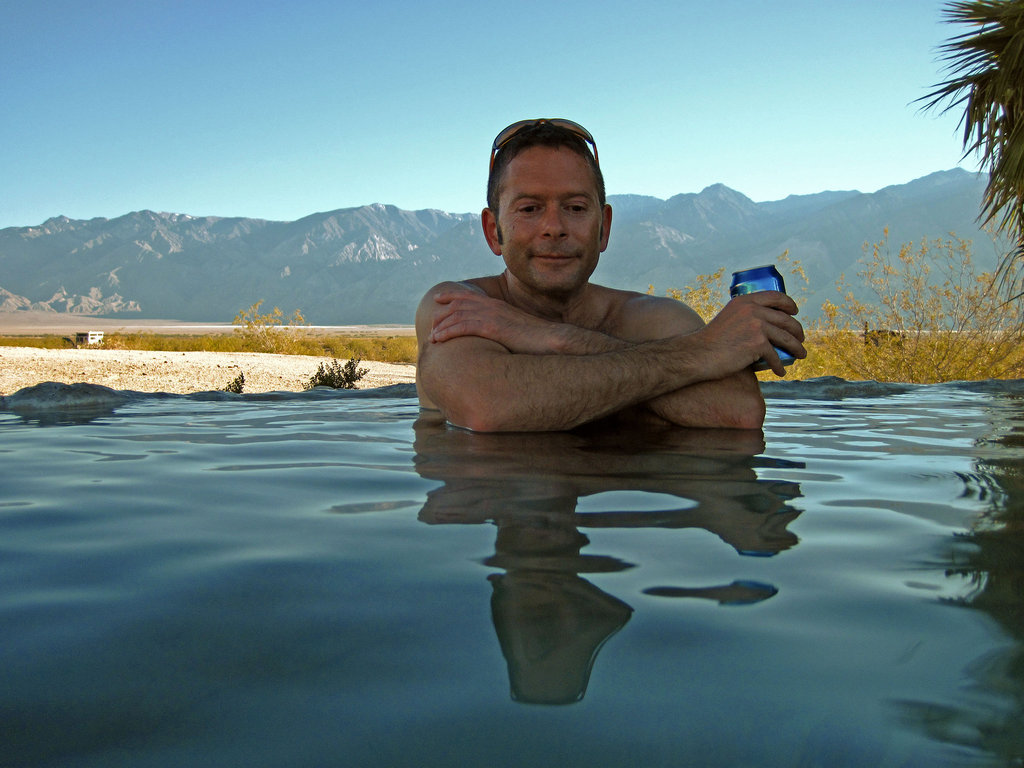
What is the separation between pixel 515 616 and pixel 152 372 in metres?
14.4

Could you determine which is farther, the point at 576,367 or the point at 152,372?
the point at 152,372

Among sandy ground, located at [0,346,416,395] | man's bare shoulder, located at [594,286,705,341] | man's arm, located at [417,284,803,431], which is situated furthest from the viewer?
sandy ground, located at [0,346,416,395]

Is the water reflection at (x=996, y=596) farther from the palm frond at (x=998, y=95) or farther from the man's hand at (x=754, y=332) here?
the palm frond at (x=998, y=95)

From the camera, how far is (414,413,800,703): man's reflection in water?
33.0 inches

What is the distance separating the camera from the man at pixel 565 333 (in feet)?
8.27

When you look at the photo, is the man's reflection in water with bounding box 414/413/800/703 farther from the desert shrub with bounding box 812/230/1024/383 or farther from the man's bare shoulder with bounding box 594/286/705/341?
the desert shrub with bounding box 812/230/1024/383

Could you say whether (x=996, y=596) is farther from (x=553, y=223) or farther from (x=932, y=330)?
(x=932, y=330)

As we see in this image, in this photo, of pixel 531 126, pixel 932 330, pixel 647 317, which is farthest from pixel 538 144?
pixel 932 330

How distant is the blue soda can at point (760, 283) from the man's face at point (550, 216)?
2.00ft

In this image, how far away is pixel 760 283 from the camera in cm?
266

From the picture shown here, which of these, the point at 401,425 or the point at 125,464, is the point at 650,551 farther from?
the point at 401,425

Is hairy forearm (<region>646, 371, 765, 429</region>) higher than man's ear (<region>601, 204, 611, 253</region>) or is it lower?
lower

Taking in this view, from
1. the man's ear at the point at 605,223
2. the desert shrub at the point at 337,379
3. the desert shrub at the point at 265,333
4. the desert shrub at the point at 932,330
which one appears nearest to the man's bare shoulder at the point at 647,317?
the man's ear at the point at 605,223

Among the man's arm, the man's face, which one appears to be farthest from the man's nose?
the man's arm
